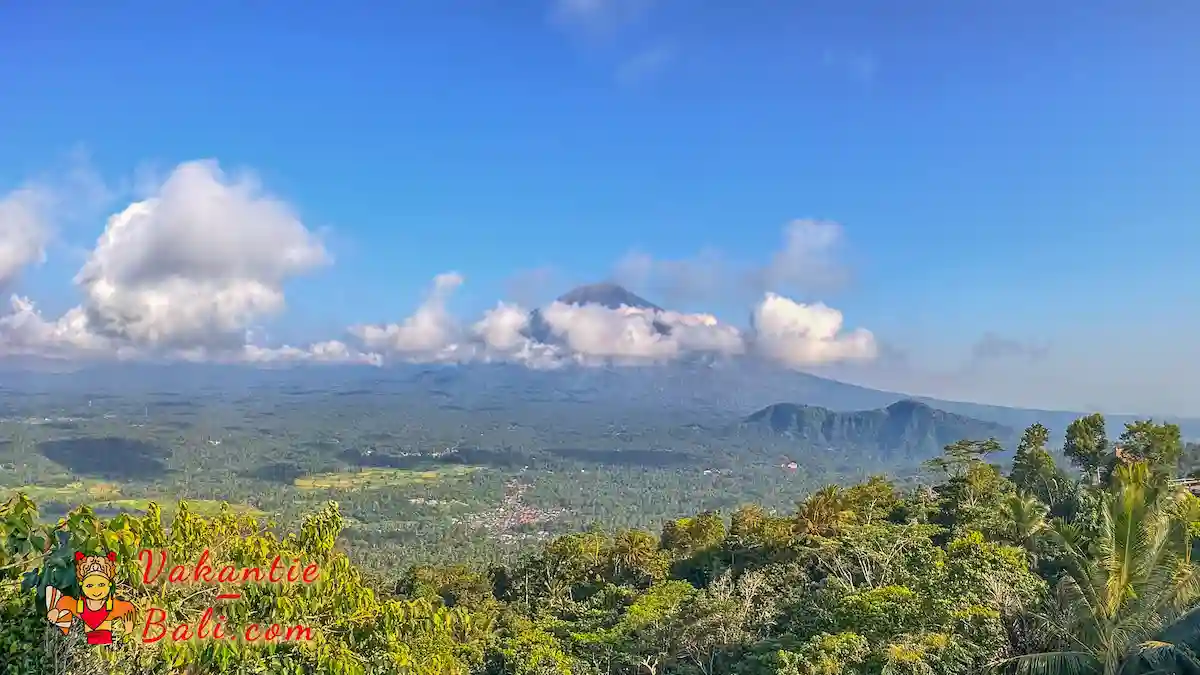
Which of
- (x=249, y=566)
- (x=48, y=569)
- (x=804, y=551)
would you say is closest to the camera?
(x=48, y=569)

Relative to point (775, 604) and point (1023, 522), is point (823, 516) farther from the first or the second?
point (775, 604)

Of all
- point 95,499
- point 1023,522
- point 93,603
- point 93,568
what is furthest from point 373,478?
point 93,568

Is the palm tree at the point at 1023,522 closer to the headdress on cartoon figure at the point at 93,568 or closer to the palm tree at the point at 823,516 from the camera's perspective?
the palm tree at the point at 823,516

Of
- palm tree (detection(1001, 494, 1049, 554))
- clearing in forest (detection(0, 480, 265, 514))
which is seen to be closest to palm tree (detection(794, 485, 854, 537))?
palm tree (detection(1001, 494, 1049, 554))

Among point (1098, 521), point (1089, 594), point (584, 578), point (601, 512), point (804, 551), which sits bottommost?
point (601, 512)

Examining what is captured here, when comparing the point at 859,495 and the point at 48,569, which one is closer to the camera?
the point at 48,569

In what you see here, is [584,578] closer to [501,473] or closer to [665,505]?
[665,505]

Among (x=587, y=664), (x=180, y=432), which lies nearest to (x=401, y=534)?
(x=587, y=664)
